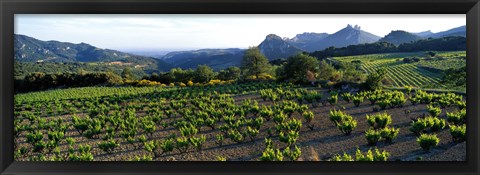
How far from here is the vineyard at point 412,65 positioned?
1679cm

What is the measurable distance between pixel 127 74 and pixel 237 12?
1447 centimetres

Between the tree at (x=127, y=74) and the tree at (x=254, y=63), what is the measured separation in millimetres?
5097

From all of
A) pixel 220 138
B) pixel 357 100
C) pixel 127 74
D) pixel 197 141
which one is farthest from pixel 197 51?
pixel 197 141

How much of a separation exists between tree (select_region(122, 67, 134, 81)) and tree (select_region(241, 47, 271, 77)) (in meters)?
5.10

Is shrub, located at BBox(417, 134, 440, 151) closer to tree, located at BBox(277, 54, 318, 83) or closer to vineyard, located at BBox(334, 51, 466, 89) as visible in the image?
tree, located at BBox(277, 54, 318, 83)

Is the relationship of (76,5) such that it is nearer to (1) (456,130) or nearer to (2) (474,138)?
(2) (474,138)

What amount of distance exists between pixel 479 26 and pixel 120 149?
5397 millimetres

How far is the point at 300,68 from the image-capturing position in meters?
14.2

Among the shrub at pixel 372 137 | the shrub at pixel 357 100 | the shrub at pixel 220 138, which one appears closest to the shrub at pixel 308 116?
the shrub at pixel 372 137

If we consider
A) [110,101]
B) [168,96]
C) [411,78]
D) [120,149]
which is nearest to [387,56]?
[411,78]

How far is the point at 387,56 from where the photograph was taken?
19.0 meters

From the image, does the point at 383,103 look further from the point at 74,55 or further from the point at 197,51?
the point at 74,55

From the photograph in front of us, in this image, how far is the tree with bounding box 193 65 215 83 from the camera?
1533cm

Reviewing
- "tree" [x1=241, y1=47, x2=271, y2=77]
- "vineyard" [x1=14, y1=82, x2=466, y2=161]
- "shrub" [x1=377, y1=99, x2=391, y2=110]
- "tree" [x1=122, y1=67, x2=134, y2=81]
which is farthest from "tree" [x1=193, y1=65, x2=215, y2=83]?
"shrub" [x1=377, y1=99, x2=391, y2=110]
